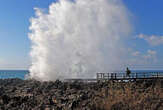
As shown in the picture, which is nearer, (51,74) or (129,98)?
(129,98)

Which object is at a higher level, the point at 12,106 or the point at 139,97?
the point at 139,97

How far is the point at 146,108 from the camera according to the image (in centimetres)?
814

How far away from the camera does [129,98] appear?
348 inches

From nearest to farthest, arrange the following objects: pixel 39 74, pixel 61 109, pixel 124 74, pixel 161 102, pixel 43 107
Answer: pixel 161 102 → pixel 61 109 → pixel 43 107 → pixel 124 74 → pixel 39 74

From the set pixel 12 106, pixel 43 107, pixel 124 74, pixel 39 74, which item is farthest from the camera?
pixel 39 74

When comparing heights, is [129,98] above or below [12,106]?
above

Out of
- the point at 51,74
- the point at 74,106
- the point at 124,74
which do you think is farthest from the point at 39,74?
the point at 74,106

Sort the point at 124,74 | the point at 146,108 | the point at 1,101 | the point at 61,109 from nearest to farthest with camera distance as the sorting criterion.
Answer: the point at 146,108 → the point at 61,109 → the point at 1,101 → the point at 124,74

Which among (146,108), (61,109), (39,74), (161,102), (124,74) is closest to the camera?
(146,108)

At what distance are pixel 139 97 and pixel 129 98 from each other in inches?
19.9

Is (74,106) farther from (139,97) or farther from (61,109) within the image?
(139,97)

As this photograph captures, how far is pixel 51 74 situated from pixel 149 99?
49.9 m

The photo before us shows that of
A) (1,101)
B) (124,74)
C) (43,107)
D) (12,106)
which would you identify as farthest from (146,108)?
(124,74)

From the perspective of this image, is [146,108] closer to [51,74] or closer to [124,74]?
[124,74]
